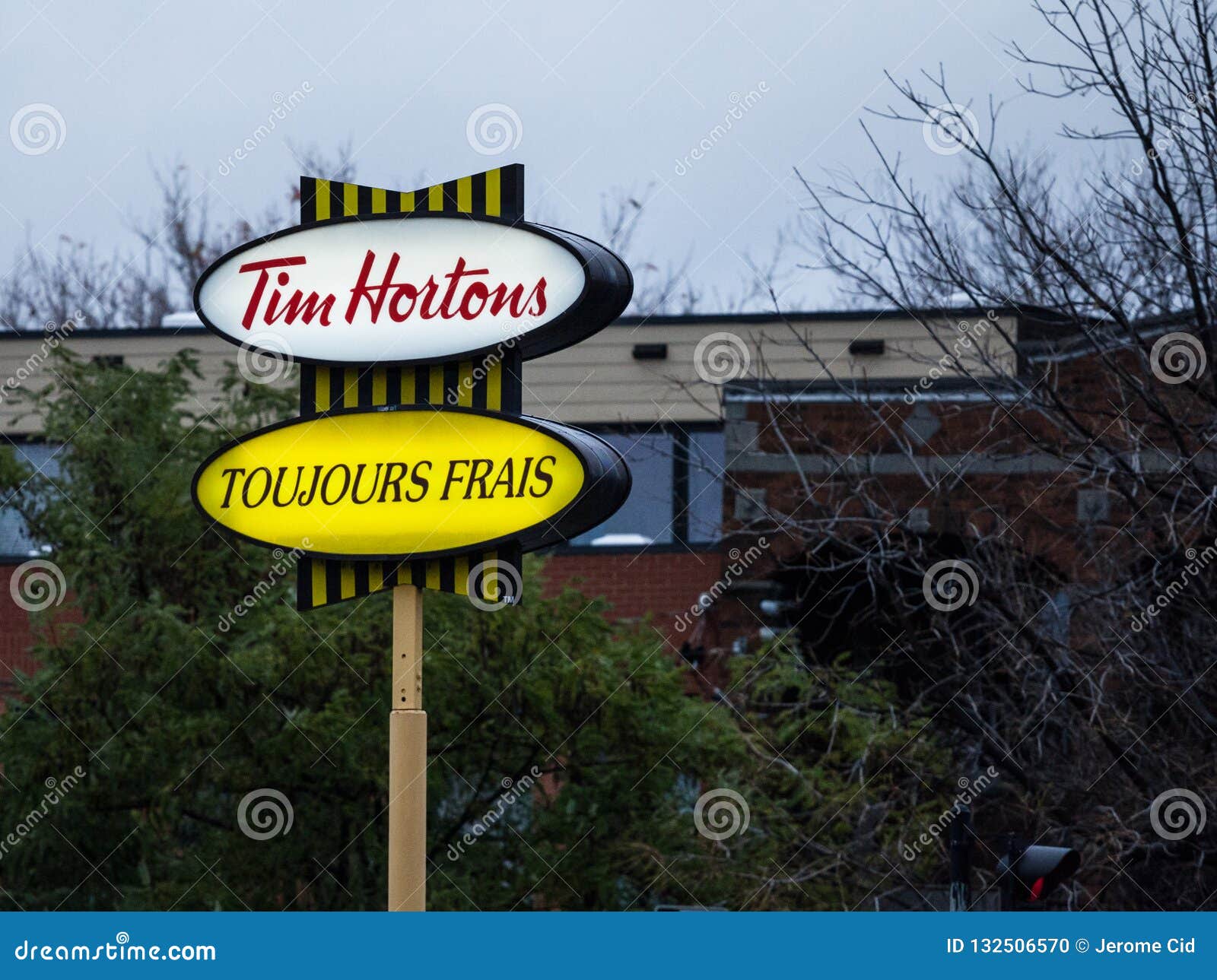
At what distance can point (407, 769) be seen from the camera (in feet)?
23.2

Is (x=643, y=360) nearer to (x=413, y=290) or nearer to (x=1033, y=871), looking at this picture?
(x=1033, y=871)

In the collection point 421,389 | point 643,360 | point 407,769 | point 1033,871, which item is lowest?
point 1033,871

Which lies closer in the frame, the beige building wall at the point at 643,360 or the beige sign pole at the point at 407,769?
the beige sign pole at the point at 407,769

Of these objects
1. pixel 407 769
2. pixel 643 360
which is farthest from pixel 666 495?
pixel 407 769

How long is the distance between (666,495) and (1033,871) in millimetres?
9239

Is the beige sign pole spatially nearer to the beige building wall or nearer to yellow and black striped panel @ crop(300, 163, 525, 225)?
yellow and black striped panel @ crop(300, 163, 525, 225)

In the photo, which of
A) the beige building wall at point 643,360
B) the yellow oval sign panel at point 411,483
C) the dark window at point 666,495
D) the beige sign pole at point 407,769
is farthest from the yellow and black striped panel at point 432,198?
the dark window at point 666,495

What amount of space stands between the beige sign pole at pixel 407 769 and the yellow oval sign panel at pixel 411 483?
1.29 ft

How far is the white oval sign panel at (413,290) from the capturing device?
23.4 feet

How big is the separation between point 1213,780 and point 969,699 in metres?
1.99

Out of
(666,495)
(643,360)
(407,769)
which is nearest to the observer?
(407,769)

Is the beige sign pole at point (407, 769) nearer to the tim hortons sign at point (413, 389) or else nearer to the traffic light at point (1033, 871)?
the tim hortons sign at point (413, 389)

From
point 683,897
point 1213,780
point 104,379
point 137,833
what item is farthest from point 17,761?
point 1213,780

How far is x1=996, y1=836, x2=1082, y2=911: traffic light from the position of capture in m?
8.45
